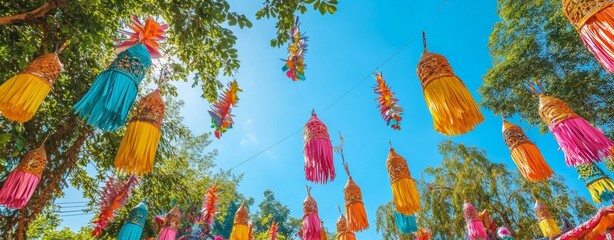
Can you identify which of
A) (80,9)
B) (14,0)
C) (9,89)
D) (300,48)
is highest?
(14,0)

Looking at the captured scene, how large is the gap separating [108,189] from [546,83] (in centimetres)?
928

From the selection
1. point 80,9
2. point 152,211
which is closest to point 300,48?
point 80,9

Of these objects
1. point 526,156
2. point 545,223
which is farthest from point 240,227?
point 545,223

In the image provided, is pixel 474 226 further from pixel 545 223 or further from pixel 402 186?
pixel 402 186

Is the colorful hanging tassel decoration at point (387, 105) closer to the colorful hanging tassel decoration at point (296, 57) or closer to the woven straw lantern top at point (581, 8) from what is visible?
the colorful hanging tassel decoration at point (296, 57)

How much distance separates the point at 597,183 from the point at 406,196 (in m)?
2.62

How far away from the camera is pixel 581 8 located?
164 centimetres

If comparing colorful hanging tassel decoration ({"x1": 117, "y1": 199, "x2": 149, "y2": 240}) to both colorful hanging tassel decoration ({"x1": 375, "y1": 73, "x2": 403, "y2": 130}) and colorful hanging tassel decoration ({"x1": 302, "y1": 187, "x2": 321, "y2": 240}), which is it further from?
colorful hanging tassel decoration ({"x1": 375, "y1": 73, "x2": 403, "y2": 130})

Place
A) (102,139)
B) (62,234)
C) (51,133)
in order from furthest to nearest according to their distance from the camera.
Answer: (62,234) → (102,139) → (51,133)

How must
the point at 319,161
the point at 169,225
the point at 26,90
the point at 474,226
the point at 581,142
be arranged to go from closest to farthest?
the point at 26,90 → the point at 581,142 → the point at 319,161 → the point at 169,225 → the point at 474,226

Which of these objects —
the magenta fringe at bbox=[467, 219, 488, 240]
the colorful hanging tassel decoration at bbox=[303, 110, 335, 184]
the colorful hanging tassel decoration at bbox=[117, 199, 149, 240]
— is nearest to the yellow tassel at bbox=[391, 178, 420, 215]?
the colorful hanging tassel decoration at bbox=[303, 110, 335, 184]

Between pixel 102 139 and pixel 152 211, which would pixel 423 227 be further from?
pixel 102 139

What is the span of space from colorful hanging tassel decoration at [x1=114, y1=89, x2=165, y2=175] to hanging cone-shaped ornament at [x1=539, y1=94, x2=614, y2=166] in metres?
2.97

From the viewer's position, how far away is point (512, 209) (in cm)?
816
